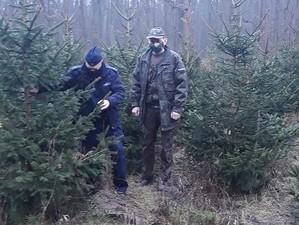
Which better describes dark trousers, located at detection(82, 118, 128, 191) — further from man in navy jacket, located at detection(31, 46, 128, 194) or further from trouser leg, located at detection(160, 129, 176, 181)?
trouser leg, located at detection(160, 129, 176, 181)

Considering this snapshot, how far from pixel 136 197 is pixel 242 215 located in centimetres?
156

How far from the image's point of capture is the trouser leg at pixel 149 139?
6.99 metres

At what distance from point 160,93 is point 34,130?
2115 mm

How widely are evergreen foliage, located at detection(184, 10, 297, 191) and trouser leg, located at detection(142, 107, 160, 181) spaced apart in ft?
1.80

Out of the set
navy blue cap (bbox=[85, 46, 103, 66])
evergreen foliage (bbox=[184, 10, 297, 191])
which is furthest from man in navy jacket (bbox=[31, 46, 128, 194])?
evergreen foliage (bbox=[184, 10, 297, 191])

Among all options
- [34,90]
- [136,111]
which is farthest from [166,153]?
[34,90]

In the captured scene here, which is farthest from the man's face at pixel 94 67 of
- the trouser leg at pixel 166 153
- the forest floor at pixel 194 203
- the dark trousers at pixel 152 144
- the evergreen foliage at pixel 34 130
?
the forest floor at pixel 194 203

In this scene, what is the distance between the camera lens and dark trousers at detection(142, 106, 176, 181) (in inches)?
274

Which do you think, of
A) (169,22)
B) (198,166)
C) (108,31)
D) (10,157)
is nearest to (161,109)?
(198,166)

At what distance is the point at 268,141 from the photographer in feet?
22.8

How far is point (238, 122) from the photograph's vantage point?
6.94m

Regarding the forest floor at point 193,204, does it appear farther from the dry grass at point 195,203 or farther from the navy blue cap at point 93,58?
the navy blue cap at point 93,58

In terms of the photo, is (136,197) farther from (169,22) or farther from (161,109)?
(169,22)

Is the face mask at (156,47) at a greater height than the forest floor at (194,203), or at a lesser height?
greater
